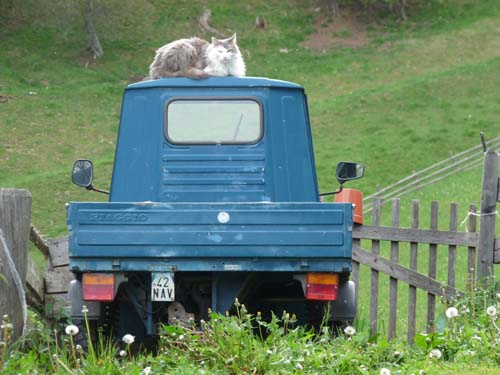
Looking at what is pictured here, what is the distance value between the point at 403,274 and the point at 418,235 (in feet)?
1.47

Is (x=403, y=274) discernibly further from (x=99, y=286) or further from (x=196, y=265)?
(x=99, y=286)

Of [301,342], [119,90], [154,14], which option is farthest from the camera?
[154,14]

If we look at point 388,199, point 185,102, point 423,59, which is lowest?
point 388,199

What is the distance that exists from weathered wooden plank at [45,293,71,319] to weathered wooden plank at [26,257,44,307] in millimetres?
99

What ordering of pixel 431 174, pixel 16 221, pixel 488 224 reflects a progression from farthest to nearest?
1. pixel 431 174
2. pixel 488 224
3. pixel 16 221

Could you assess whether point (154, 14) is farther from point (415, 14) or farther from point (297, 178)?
point (297, 178)

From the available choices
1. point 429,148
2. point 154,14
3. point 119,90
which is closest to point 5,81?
point 119,90

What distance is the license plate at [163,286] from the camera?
22.5ft

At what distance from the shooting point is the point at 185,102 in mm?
8977

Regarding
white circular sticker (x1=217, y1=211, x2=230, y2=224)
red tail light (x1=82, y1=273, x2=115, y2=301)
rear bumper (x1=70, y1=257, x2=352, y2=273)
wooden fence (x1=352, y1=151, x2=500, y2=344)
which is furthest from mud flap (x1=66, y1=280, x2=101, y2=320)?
wooden fence (x1=352, y1=151, x2=500, y2=344)

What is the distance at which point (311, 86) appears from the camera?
1570 inches

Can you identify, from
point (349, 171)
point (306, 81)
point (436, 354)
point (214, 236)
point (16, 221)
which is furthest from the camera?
point (306, 81)

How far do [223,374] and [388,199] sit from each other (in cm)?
2058

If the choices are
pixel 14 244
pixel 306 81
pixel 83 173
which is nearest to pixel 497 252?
pixel 83 173
